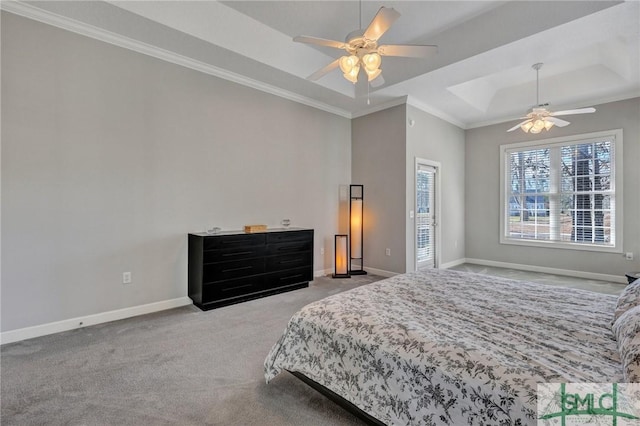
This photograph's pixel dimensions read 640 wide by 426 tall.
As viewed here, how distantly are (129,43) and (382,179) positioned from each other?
13.4ft

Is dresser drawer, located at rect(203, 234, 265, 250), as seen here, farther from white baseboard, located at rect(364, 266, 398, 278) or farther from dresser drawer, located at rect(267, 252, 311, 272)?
white baseboard, located at rect(364, 266, 398, 278)

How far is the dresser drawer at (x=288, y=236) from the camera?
162 inches

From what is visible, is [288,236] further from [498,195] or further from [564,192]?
[564,192]

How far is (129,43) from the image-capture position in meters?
3.26

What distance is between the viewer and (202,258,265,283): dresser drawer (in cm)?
347

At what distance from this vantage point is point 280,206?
4.73 meters

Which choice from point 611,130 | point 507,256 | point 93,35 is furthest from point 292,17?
point 507,256

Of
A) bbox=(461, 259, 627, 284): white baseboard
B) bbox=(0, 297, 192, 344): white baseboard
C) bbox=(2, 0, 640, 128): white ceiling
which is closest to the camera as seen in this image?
bbox=(0, 297, 192, 344): white baseboard

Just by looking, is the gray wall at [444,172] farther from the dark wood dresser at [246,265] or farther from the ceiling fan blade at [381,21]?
the ceiling fan blade at [381,21]

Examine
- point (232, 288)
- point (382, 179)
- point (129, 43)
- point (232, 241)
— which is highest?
point (129, 43)

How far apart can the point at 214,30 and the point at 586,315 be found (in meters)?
4.23

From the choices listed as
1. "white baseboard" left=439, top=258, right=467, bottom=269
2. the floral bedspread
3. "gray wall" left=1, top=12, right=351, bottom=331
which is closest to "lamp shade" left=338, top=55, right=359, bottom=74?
the floral bedspread

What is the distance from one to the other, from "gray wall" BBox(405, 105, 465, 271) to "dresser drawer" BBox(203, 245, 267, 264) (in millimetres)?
2555

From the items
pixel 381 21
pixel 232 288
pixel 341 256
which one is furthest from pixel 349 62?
pixel 341 256
